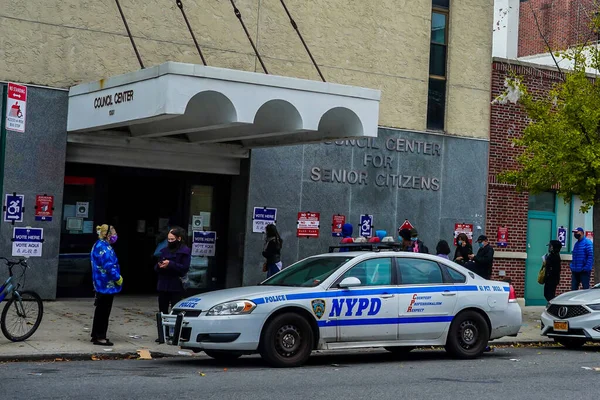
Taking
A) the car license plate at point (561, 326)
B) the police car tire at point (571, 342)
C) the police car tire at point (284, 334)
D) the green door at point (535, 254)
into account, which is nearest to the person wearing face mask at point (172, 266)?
the police car tire at point (284, 334)

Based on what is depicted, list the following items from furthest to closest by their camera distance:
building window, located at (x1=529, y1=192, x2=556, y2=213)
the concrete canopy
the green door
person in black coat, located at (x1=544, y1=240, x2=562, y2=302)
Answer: building window, located at (x1=529, y1=192, x2=556, y2=213), the green door, person in black coat, located at (x1=544, y1=240, x2=562, y2=302), the concrete canopy

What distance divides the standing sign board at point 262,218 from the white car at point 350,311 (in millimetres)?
6326

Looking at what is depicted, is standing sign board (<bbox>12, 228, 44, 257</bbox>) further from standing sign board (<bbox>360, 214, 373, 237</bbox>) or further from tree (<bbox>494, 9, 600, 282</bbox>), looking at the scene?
tree (<bbox>494, 9, 600, 282</bbox>)

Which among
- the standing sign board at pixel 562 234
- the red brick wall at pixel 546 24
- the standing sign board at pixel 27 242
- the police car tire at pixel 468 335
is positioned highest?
the red brick wall at pixel 546 24

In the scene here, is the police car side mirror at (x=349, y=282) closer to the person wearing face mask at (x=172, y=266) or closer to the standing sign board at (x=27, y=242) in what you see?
the person wearing face mask at (x=172, y=266)

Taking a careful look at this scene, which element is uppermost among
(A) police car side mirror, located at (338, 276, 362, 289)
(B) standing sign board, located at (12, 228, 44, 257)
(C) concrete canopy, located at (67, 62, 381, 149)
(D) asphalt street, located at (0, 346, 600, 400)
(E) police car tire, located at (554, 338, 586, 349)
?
(C) concrete canopy, located at (67, 62, 381, 149)

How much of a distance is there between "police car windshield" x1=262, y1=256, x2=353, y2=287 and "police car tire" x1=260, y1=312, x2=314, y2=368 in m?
0.67

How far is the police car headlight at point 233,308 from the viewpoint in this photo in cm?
1205

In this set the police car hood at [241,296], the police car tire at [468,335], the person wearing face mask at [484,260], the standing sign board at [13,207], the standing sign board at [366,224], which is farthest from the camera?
the standing sign board at [366,224]

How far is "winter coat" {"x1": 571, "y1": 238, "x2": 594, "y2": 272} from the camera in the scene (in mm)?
20609

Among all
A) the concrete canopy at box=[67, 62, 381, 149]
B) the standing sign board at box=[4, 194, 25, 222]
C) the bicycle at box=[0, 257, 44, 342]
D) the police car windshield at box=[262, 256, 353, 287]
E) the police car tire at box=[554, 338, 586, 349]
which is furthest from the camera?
the standing sign board at box=[4, 194, 25, 222]

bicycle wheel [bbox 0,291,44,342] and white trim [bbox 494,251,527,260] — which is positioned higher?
white trim [bbox 494,251,527,260]

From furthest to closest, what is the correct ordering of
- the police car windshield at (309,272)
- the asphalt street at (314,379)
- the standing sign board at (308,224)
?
the standing sign board at (308,224) → the police car windshield at (309,272) → the asphalt street at (314,379)

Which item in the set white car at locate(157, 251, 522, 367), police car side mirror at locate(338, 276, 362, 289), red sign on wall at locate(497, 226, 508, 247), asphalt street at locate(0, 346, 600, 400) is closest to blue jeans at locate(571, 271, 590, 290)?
red sign on wall at locate(497, 226, 508, 247)
